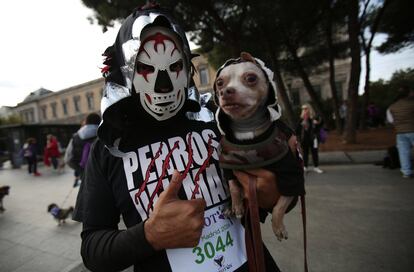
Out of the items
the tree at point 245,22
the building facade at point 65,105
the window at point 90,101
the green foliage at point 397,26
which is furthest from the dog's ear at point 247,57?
the window at point 90,101

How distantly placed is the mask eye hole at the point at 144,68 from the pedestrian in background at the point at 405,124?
219 inches

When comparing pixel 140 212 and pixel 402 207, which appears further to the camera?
pixel 402 207

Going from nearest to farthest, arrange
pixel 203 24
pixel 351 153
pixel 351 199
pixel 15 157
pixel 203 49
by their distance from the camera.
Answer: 1. pixel 351 199
2. pixel 351 153
3. pixel 203 24
4. pixel 203 49
5. pixel 15 157

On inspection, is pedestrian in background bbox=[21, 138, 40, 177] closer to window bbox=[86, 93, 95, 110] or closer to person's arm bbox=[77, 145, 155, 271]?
person's arm bbox=[77, 145, 155, 271]

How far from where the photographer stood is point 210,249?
1016 millimetres

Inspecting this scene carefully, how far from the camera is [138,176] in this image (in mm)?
1021

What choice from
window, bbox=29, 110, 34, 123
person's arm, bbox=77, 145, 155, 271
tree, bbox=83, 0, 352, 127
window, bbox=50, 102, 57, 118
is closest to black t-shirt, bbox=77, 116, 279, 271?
person's arm, bbox=77, 145, 155, 271

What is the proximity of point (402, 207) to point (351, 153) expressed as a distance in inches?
170

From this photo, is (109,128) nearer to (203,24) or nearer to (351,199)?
(351,199)

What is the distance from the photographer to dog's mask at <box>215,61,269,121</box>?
38.3 inches

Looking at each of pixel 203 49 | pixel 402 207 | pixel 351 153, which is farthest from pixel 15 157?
pixel 402 207

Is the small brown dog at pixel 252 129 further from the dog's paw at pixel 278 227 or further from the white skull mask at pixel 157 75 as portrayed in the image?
the white skull mask at pixel 157 75

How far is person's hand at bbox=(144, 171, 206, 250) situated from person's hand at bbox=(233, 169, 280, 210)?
19 cm

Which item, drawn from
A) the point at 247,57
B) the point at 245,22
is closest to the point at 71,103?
the point at 245,22
